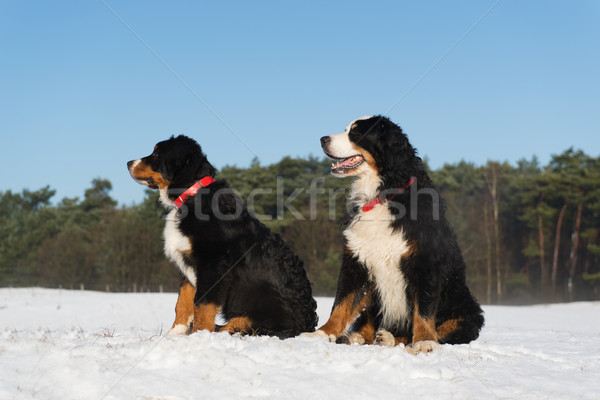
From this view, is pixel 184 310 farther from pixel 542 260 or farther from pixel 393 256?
pixel 542 260

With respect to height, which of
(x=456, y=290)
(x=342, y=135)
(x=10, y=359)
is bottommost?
(x=10, y=359)

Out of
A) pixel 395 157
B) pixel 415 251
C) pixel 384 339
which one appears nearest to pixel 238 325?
pixel 384 339

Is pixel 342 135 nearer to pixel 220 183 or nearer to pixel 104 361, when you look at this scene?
pixel 220 183

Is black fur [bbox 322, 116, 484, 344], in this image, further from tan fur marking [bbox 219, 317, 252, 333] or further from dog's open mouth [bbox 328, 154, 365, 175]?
tan fur marking [bbox 219, 317, 252, 333]

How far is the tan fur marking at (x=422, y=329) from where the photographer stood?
205 inches

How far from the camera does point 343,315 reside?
18.3ft

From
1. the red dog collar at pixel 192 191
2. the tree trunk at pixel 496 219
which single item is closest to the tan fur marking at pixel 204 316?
the red dog collar at pixel 192 191

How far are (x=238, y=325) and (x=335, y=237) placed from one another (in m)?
32.0

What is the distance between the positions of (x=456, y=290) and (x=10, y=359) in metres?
4.14

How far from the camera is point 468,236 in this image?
41.0 metres

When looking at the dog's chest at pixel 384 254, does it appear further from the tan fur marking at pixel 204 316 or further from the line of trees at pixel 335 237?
the line of trees at pixel 335 237

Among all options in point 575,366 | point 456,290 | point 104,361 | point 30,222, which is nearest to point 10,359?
point 104,361

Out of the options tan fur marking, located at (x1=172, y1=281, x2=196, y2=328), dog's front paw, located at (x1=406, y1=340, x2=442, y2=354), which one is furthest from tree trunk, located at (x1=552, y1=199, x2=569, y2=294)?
tan fur marking, located at (x1=172, y1=281, x2=196, y2=328)

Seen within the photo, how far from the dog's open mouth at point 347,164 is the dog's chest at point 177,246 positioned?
69.7 inches
